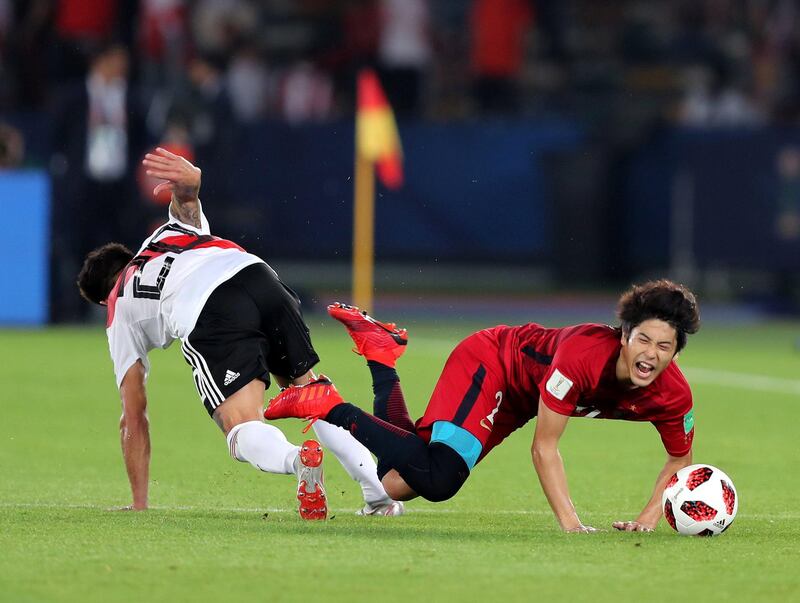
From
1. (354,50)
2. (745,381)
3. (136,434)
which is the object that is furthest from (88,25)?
(136,434)

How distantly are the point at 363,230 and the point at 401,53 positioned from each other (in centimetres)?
281

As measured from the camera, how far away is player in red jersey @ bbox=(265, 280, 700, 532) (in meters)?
7.09

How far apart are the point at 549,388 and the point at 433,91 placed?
16.9 meters

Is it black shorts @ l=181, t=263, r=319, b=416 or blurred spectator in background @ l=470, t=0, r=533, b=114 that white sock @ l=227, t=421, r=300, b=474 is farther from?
blurred spectator in background @ l=470, t=0, r=533, b=114

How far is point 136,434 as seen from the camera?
7.83m

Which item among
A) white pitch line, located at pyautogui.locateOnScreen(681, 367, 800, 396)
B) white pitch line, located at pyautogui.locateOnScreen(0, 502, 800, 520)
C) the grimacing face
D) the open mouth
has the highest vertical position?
the grimacing face

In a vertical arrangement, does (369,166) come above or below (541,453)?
above

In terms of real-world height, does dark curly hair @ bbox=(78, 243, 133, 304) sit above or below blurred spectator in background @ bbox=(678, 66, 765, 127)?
below

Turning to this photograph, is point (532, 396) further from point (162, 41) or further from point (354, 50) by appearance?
point (354, 50)

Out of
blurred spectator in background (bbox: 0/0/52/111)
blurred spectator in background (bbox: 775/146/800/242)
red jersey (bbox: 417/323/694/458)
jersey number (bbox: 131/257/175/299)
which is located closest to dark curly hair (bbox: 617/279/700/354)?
red jersey (bbox: 417/323/694/458)

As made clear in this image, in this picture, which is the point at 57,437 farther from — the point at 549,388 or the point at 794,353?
the point at 794,353

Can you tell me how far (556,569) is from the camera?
6266 millimetres

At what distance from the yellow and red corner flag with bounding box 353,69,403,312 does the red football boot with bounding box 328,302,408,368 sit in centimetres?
1152

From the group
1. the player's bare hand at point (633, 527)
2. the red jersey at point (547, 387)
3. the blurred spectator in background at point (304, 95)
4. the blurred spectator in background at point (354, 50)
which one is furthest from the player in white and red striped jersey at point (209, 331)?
the blurred spectator in background at point (354, 50)
